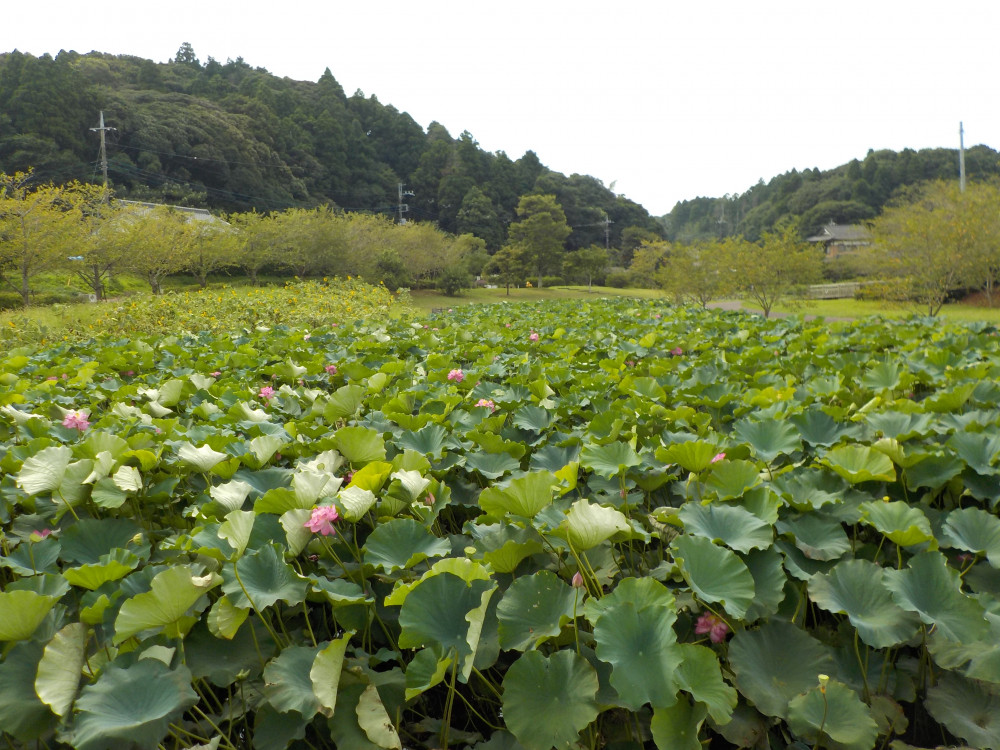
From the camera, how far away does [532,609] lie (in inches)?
40.3

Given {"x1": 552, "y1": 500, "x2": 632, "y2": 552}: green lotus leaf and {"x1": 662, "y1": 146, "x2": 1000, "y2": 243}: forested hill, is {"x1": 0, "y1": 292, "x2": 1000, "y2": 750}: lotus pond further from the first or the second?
{"x1": 662, "y1": 146, "x2": 1000, "y2": 243}: forested hill

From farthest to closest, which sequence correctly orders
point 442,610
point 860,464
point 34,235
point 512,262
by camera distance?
point 512,262
point 34,235
point 860,464
point 442,610

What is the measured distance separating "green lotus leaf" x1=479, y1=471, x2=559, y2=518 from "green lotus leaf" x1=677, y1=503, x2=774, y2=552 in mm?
269

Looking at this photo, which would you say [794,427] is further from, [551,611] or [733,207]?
[733,207]

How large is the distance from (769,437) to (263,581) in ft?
4.40

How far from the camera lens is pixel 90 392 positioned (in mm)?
3066

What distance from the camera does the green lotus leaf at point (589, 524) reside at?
1.06m

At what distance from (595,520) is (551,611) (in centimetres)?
17

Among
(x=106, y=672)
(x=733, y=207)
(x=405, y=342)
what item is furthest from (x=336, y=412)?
(x=733, y=207)

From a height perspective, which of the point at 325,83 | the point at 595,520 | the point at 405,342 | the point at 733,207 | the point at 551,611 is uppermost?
the point at 325,83

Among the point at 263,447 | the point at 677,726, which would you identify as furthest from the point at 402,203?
the point at 677,726

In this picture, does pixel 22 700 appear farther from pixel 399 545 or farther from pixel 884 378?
pixel 884 378

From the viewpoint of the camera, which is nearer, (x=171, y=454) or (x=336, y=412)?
(x=171, y=454)

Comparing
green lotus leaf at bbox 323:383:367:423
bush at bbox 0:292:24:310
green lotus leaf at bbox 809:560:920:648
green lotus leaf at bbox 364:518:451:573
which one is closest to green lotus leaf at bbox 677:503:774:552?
green lotus leaf at bbox 809:560:920:648
